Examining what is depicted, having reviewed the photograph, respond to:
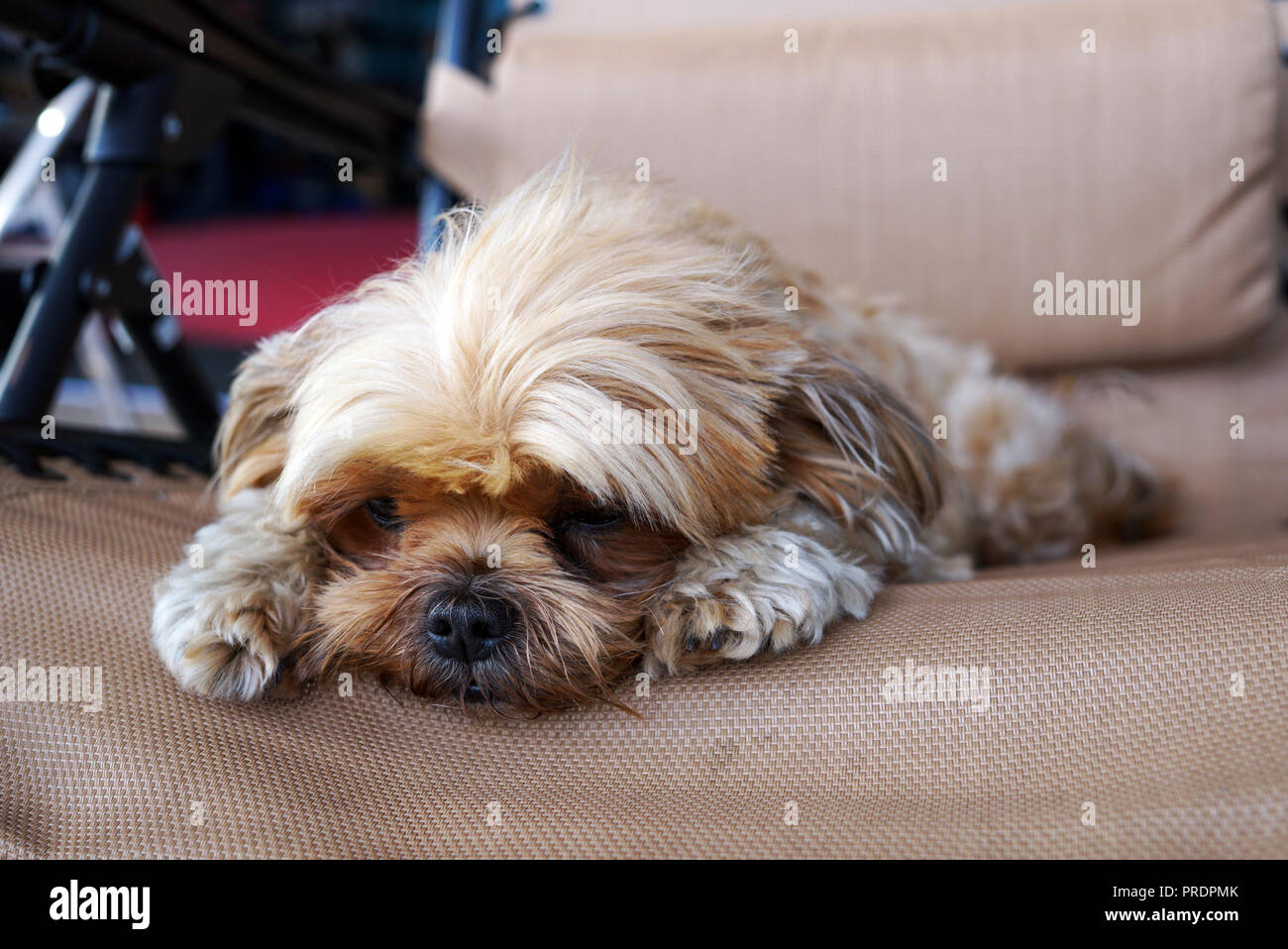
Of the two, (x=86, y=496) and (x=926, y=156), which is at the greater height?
(x=926, y=156)

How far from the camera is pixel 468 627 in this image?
1394 millimetres

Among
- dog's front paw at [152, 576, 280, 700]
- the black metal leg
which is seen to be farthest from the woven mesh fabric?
the black metal leg

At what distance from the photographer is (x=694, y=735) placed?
1294 mm

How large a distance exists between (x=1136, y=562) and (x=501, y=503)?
43.3 inches

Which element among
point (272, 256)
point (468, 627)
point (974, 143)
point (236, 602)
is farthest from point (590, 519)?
point (272, 256)

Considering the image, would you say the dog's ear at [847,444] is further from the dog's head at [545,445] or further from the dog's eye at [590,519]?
the dog's eye at [590,519]

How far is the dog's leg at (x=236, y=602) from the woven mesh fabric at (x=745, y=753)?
0.12ft

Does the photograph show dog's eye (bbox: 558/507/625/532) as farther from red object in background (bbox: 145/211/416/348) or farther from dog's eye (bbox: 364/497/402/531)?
red object in background (bbox: 145/211/416/348)

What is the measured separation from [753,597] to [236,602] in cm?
71

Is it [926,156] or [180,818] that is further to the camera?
[926,156]
